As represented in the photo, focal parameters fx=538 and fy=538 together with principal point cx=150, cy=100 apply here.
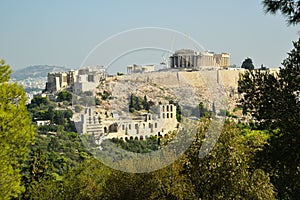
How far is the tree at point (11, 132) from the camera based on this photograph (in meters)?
8.38

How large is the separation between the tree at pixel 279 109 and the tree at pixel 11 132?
426 centimetres

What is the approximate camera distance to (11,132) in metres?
8.41

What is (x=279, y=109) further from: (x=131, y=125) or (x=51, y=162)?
(x=51, y=162)

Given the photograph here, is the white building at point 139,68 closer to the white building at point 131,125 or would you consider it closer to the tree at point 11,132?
the white building at point 131,125

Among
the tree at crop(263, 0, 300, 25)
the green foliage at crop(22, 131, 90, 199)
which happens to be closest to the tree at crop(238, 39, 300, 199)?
the tree at crop(263, 0, 300, 25)

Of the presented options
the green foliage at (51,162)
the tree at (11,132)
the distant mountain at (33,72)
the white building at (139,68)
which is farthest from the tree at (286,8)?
the distant mountain at (33,72)

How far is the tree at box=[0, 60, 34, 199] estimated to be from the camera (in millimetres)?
8375

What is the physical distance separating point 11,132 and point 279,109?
476 centimetres

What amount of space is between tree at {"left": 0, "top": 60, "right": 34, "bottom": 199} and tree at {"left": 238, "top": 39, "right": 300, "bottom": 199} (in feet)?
14.0

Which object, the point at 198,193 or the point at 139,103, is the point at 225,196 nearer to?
the point at 198,193

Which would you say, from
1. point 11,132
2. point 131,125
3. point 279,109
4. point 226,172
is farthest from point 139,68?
point 279,109

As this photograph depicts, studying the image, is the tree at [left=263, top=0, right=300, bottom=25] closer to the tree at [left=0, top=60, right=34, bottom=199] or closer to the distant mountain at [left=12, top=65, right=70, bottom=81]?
the tree at [left=0, top=60, right=34, bottom=199]

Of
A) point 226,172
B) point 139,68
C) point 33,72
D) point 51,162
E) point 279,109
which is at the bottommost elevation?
point 51,162

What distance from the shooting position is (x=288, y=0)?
4988 millimetres
